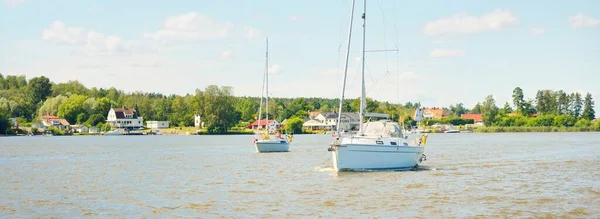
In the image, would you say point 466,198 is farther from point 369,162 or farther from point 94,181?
point 94,181

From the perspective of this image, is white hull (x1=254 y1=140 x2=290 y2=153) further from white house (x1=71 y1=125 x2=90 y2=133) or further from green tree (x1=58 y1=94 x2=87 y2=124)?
green tree (x1=58 y1=94 x2=87 y2=124)

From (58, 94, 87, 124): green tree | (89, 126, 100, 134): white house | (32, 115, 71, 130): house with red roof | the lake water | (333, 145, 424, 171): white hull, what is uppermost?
(58, 94, 87, 124): green tree

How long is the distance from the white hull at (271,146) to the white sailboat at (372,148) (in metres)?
28.1

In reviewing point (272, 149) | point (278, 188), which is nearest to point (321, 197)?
point (278, 188)

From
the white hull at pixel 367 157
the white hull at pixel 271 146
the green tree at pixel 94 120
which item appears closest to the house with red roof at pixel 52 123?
the green tree at pixel 94 120

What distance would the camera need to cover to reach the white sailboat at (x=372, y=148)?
4131cm

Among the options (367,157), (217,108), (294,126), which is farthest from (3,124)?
(367,157)

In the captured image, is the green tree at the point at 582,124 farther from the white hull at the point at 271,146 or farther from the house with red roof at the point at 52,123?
the white hull at the point at 271,146

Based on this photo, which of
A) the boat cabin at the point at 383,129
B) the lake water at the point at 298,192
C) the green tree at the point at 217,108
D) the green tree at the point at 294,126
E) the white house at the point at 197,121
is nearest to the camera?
the lake water at the point at 298,192

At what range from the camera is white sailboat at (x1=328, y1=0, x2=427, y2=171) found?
41312mm

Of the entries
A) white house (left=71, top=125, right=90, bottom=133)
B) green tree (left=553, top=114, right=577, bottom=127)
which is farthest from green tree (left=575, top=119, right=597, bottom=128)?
white house (left=71, top=125, right=90, bottom=133)

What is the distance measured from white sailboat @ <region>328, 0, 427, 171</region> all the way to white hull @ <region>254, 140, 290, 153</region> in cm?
2813

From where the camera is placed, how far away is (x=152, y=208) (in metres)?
29.1

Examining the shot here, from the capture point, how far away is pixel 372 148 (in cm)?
4181
